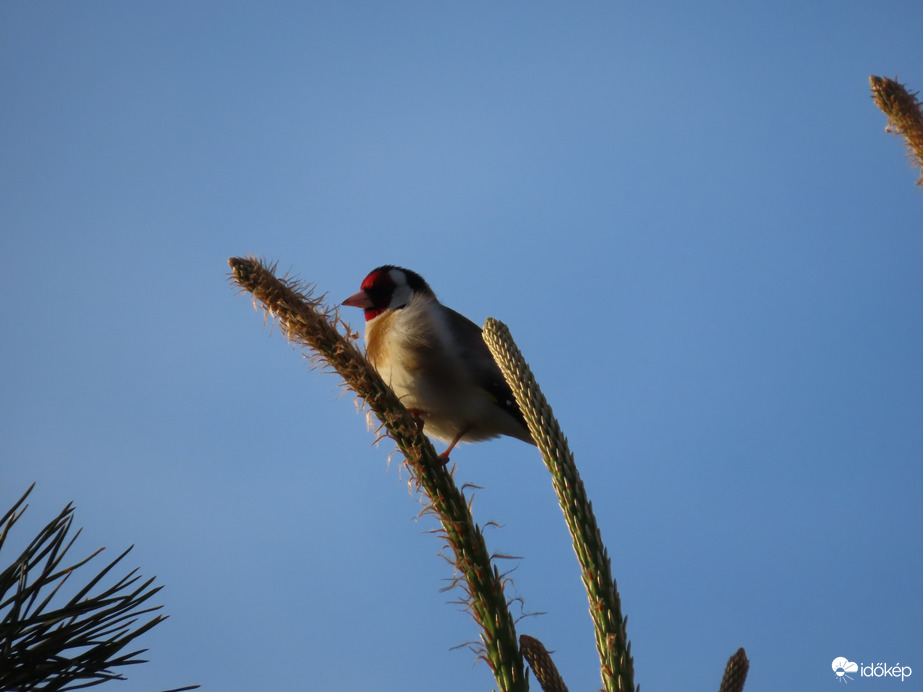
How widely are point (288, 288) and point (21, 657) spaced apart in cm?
94

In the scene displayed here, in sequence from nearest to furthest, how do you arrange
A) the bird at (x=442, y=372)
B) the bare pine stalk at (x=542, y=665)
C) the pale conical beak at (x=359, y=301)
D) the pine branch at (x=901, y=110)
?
1. the pine branch at (x=901, y=110)
2. the bare pine stalk at (x=542, y=665)
3. the bird at (x=442, y=372)
4. the pale conical beak at (x=359, y=301)

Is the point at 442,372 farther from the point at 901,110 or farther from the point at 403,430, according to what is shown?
the point at 901,110

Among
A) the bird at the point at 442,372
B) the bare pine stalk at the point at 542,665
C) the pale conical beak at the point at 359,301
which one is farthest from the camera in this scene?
the pale conical beak at the point at 359,301

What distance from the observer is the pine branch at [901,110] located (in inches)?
59.3

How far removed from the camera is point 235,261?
1812mm

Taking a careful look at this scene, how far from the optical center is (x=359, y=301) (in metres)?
4.79

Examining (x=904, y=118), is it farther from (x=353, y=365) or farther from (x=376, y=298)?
(x=376, y=298)

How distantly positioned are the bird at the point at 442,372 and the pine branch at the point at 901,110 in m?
2.61

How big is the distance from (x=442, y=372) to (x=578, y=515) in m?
2.39

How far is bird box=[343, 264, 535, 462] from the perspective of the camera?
4.02 m

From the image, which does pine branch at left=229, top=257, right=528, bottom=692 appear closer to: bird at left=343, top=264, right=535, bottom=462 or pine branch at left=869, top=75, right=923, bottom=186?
pine branch at left=869, top=75, right=923, bottom=186

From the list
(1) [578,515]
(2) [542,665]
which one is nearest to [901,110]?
(1) [578,515]

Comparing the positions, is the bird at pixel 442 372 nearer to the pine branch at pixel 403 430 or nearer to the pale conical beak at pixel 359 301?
the pale conical beak at pixel 359 301

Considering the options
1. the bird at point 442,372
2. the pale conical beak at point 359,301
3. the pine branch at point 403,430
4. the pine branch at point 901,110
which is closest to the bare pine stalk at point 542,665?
the pine branch at point 403,430
